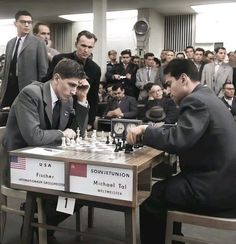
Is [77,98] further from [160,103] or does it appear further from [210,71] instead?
[210,71]

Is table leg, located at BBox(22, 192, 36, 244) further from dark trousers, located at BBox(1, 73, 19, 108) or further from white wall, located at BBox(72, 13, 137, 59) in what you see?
white wall, located at BBox(72, 13, 137, 59)

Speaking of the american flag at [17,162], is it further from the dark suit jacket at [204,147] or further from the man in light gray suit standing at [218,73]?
the man in light gray suit standing at [218,73]

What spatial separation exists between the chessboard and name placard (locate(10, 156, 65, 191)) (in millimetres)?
200

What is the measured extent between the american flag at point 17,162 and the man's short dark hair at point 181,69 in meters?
0.80

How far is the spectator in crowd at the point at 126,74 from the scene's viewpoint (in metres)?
6.00

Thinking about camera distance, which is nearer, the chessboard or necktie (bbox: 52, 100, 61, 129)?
the chessboard

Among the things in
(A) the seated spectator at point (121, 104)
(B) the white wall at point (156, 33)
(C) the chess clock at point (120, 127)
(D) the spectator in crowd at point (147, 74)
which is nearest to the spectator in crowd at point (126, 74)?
(D) the spectator in crowd at point (147, 74)

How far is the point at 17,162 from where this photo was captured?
5.51ft

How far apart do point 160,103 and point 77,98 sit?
98.9 inches

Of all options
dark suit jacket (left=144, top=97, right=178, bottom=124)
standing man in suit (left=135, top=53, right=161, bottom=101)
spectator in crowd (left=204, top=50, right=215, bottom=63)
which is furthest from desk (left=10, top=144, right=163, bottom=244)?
spectator in crowd (left=204, top=50, right=215, bottom=63)

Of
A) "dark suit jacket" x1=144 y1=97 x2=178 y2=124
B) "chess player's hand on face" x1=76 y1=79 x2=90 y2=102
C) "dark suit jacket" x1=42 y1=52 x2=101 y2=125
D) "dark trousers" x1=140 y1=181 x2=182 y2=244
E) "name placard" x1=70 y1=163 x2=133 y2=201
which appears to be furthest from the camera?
"dark suit jacket" x1=144 y1=97 x2=178 y2=124

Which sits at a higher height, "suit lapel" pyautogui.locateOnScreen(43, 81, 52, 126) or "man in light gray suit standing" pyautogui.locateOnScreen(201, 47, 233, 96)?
"man in light gray suit standing" pyautogui.locateOnScreen(201, 47, 233, 96)

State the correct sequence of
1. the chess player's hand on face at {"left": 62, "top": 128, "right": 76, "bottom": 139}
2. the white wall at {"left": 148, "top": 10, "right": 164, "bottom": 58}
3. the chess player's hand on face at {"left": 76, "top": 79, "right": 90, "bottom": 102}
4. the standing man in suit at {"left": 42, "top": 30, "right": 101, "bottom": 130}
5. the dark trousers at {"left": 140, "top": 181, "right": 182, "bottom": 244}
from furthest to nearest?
the white wall at {"left": 148, "top": 10, "right": 164, "bottom": 58}
the standing man in suit at {"left": 42, "top": 30, "right": 101, "bottom": 130}
the chess player's hand on face at {"left": 76, "top": 79, "right": 90, "bottom": 102}
the chess player's hand on face at {"left": 62, "top": 128, "right": 76, "bottom": 139}
the dark trousers at {"left": 140, "top": 181, "right": 182, "bottom": 244}

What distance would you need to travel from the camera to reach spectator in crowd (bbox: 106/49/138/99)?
600 centimetres
